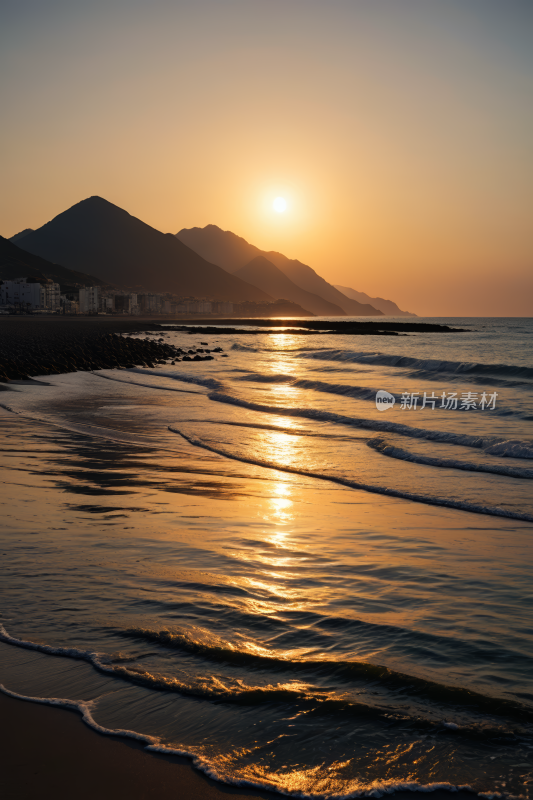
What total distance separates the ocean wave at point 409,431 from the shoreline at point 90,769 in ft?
34.4

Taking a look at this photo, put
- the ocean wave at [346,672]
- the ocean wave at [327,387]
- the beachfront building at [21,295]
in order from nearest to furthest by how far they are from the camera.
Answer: the ocean wave at [346,672] < the ocean wave at [327,387] < the beachfront building at [21,295]

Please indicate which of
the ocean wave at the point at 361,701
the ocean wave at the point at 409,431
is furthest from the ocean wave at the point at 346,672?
the ocean wave at the point at 409,431

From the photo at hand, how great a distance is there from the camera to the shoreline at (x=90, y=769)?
279cm

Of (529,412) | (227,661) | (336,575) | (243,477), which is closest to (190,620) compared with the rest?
(227,661)

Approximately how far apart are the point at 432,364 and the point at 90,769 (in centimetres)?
4009

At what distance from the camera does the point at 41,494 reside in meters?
8.23

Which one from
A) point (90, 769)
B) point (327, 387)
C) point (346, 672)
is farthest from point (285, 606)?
point (327, 387)

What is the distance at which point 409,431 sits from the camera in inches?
587

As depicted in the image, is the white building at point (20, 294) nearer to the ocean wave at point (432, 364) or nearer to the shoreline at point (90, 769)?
the ocean wave at point (432, 364)

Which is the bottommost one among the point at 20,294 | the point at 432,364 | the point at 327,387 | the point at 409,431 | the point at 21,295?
the point at 409,431

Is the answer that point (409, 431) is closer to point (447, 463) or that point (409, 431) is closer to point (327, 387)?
point (447, 463)

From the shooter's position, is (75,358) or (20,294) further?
(20,294)

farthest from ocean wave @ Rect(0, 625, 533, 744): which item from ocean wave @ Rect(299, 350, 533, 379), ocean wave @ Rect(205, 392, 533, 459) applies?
ocean wave @ Rect(299, 350, 533, 379)

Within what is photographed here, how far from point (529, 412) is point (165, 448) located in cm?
1228
